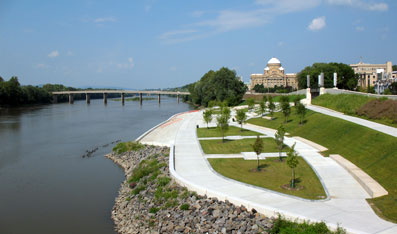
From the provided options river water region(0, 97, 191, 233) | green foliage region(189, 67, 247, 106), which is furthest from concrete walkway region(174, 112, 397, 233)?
green foliage region(189, 67, 247, 106)

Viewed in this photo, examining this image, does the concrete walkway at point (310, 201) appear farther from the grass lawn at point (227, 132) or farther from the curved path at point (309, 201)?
the grass lawn at point (227, 132)

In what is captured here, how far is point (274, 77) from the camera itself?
15500 cm

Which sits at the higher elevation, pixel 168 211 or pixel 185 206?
pixel 185 206

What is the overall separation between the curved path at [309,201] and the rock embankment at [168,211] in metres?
0.55

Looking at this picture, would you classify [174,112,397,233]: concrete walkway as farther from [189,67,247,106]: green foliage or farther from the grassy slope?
[189,67,247,106]: green foliage

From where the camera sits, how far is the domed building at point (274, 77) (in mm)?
154625

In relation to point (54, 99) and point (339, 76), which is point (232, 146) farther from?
point (54, 99)

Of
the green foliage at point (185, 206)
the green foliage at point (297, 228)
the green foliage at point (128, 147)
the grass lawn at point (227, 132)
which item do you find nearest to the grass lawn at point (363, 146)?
the green foliage at point (297, 228)

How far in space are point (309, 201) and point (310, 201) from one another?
0.14 ft

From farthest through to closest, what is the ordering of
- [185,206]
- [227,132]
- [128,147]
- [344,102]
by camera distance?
[344,102] → [227,132] → [128,147] → [185,206]

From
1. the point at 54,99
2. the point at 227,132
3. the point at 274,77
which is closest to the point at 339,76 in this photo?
the point at 227,132

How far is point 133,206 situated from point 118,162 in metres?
12.0

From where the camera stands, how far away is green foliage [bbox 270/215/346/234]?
38.0ft

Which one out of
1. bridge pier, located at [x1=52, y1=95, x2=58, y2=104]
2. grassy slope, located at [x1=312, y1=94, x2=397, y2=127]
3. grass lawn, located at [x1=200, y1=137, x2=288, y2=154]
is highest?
bridge pier, located at [x1=52, y1=95, x2=58, y2=104]
